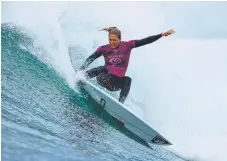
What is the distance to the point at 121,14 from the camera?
1491cm

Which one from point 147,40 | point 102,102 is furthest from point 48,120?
point 147,40

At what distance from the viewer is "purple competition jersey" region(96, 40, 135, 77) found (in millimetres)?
7332

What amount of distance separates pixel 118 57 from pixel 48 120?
2.68 metres

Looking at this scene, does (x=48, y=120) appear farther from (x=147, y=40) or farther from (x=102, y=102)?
(x=147, y=40)

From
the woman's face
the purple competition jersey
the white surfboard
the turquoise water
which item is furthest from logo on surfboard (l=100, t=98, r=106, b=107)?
the woman's face

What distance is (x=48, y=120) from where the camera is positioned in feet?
16.8

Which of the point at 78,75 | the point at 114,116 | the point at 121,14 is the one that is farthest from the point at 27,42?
the point at 121,14

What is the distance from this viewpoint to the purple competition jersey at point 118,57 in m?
7.33

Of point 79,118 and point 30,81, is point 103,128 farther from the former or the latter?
point 30,81

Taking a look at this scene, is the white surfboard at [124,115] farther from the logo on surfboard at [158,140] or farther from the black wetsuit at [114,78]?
the black wetsuit at [114,78]

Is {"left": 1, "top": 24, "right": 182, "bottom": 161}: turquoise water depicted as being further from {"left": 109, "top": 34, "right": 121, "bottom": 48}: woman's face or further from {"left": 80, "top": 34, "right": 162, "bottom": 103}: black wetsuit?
{"left": 109, "top": 34, "right": 121, "bottom": 48}: woman's face

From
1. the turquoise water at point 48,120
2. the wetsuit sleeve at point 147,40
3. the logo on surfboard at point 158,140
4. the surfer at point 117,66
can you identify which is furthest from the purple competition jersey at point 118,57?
the logo on surfboard at point 158,140

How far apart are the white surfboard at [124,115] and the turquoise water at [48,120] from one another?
161 millimetres

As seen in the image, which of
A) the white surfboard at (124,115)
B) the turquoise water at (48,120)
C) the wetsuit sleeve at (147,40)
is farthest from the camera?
the white surfboard at (124,115)
